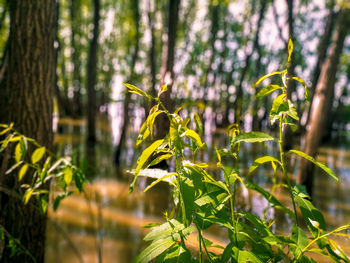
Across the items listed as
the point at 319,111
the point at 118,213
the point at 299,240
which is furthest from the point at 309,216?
the point at 319,111

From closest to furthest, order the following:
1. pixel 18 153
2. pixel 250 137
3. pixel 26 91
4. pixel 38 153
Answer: pixel 250 137
pixel 18 153
pixel 38 153
pixel 26 91

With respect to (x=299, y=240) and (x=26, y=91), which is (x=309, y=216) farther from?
(x=26, y=91)

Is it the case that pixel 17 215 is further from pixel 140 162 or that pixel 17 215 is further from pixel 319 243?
pixel 319 243

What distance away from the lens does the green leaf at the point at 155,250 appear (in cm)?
82

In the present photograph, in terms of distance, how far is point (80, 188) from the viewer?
1400 millimetres

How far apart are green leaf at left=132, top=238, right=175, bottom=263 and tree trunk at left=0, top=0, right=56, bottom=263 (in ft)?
4.88

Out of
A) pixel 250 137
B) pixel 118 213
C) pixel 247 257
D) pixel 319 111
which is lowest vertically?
pixel 118 213

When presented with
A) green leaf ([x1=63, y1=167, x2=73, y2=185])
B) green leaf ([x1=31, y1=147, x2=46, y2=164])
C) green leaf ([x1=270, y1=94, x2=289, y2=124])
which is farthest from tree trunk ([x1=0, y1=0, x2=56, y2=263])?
green leaf ([x1=270, y1=94, x2=289, y2=124])

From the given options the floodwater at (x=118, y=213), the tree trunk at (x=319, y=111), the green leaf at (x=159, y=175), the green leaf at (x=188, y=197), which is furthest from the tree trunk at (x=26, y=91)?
the tree trunk at (x=319, y=111)

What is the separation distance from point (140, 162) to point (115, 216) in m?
2.88

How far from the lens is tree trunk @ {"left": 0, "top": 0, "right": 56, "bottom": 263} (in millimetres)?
2062

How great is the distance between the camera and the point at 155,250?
0.84 meters

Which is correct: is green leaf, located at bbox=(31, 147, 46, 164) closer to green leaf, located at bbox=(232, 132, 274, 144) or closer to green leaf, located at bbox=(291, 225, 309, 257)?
green leaf, located at bbox=(232, 132, 274, 144)

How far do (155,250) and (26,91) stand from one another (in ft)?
5.43
